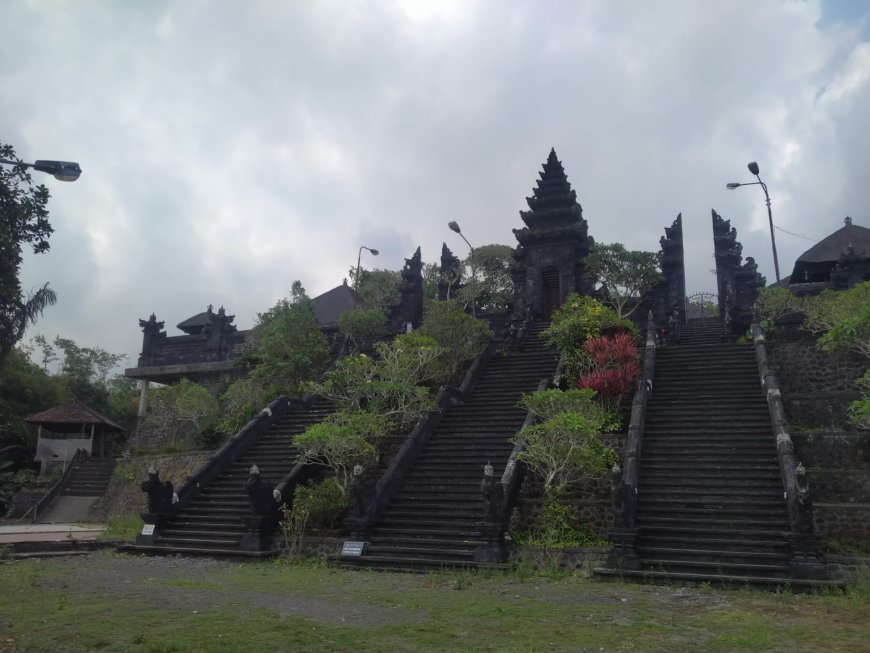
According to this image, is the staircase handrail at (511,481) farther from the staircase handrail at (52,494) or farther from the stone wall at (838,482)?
the staircase handrail at (52,494)

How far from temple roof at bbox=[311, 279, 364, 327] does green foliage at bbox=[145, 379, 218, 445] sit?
A: 34.7ft

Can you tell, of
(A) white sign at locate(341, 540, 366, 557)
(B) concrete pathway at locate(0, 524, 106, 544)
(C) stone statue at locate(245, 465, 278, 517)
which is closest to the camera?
(A) white sign at locate(341, 540, 366, 557)

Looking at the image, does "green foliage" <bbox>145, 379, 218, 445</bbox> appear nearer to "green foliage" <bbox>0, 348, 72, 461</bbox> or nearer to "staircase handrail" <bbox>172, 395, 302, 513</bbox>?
"staircase handrail" <bbox>172, 395, 302, 513</bbox>

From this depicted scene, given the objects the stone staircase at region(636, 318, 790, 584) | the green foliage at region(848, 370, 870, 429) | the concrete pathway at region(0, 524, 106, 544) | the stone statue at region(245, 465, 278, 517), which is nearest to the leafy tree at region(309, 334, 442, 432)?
the stone statue at region(245, 465, 278, 517)

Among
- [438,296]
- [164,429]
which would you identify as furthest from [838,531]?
[438,296]

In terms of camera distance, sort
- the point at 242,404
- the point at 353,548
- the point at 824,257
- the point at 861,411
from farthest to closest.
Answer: the point at 824,257 → the point at 242,404 → the point at 353,548 → the point at 861,411

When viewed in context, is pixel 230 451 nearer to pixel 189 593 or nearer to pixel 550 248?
pixel 189 593

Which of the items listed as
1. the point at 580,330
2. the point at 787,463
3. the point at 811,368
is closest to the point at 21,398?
the point at 580,330

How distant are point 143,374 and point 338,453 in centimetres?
2367

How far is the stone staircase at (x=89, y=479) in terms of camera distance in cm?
2483

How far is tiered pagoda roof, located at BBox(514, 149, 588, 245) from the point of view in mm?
28767

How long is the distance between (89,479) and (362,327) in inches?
436

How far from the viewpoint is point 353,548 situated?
12.8 metres

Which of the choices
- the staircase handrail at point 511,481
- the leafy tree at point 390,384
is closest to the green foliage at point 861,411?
the staircase handrail at point 511,481
